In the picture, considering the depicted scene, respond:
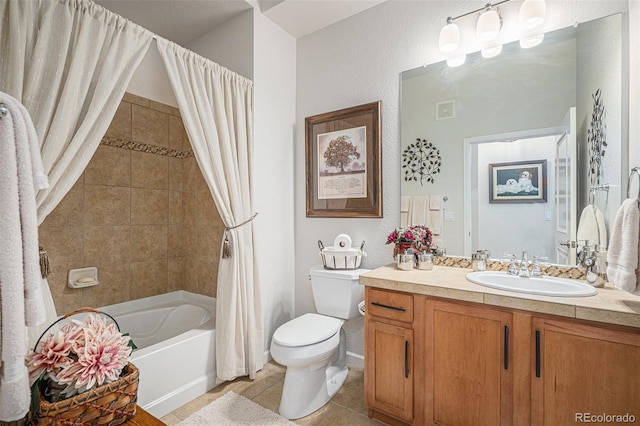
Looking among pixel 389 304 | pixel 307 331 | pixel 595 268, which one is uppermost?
pixel 595 268

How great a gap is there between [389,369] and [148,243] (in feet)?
7.53

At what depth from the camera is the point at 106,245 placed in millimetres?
2518

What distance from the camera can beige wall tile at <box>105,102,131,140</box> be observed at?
8.29ft

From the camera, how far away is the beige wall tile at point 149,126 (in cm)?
267

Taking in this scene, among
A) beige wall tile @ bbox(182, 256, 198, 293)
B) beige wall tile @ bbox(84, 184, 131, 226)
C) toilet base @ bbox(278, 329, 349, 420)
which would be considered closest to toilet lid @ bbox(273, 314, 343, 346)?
toilet base @ bbox(278, 329, 349, 420)

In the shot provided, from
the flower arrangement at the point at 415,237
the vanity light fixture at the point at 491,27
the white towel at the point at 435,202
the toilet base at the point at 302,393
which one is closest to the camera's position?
the vanity light fixture at the point at 491,27

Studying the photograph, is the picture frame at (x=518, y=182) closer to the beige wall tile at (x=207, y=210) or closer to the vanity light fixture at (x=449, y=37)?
the vanity light fixture at (x=449, y=37)

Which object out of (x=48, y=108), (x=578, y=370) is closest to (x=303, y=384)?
(x=578, y=370)

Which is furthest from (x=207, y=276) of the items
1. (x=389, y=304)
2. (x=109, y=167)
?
(x=389, y=304)

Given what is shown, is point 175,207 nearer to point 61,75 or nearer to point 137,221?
point 137,221

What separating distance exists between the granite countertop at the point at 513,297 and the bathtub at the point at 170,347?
1.20 m

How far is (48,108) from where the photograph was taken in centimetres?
128

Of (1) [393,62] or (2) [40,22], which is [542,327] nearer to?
(1) [393,62]

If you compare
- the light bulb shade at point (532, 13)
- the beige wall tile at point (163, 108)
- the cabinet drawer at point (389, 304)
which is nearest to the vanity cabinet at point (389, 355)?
the cabinet drawer at point (389, 304)
